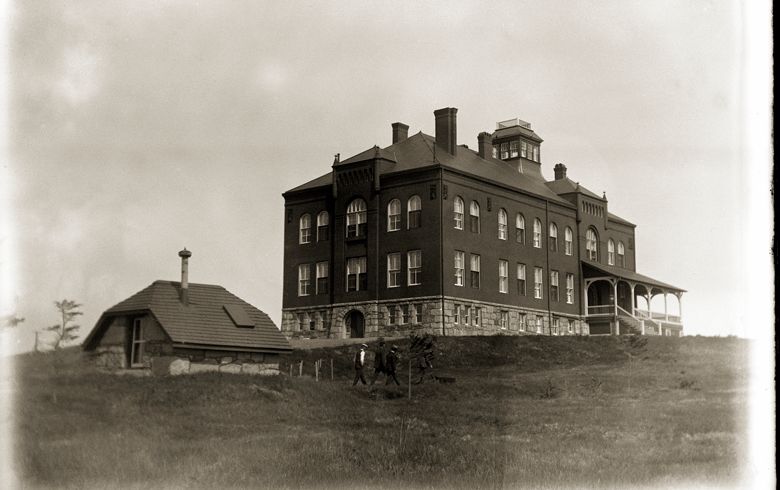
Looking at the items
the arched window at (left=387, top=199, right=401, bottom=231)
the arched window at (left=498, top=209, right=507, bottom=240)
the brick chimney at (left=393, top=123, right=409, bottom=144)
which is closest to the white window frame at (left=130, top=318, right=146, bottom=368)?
the arched window at (left=387, top=199, right=401, bottom=231)

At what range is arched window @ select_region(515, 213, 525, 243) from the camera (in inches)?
1913

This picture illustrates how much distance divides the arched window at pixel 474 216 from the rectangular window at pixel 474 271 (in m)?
1.30

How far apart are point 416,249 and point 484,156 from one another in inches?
380

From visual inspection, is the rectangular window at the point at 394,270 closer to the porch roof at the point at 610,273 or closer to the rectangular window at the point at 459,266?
the rectangular window at the point at 459,266

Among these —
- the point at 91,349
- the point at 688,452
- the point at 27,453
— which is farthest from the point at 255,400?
the point at 688,452

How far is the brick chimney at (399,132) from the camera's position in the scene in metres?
48.8

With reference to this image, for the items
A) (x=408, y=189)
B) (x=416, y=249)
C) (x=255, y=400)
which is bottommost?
(x=255, y=400)

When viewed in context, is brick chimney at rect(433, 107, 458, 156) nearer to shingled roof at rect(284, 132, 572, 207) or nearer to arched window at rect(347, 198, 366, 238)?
shingled roof at rect(284, 132, 572, 207)

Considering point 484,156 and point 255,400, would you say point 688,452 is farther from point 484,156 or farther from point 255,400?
point 484,156

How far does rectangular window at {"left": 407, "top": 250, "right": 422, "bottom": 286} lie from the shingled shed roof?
678 inches

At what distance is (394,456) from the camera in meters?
20.7

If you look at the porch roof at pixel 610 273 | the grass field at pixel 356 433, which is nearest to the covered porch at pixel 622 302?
→ the porch roof at pixel 610 273

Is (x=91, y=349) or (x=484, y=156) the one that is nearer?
(x=91, y=349)

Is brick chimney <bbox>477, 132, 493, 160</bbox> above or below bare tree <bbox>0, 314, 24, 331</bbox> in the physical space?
above
